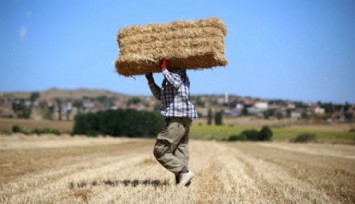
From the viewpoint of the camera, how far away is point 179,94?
855 cm

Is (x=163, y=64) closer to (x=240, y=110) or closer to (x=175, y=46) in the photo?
(x=175, y=46)

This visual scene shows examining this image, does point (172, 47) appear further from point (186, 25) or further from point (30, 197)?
point (30, 197)

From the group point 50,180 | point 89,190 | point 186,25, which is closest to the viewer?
point 89,190

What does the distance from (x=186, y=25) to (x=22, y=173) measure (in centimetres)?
545

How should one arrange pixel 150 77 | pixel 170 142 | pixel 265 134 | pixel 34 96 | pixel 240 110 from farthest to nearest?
pixel 34 96
pixel 240 110
pixel 265 134
pixel 150 77
pixel 170 142

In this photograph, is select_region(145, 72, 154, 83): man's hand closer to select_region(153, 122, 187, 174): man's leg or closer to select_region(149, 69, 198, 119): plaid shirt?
select_region(149, 69, 198, 119): plaid shirt

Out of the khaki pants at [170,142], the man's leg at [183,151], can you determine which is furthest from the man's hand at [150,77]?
the man's leg at [183,151]

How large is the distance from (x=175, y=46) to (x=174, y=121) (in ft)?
4.54

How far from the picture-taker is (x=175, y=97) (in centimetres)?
855

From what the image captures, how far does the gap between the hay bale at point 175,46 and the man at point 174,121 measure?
309 millimetres

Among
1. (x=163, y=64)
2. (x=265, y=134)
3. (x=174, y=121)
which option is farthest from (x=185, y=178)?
(x=265, y=134)

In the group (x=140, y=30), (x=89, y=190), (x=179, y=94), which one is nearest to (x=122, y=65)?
(x=140, y=30)

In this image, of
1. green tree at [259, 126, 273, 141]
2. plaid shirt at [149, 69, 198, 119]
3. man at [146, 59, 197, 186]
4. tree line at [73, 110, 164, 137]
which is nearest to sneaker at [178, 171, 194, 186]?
man at [146, 59, 197, 186]

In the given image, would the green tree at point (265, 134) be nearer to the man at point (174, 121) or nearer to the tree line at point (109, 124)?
the tree line at point (109, 124)
